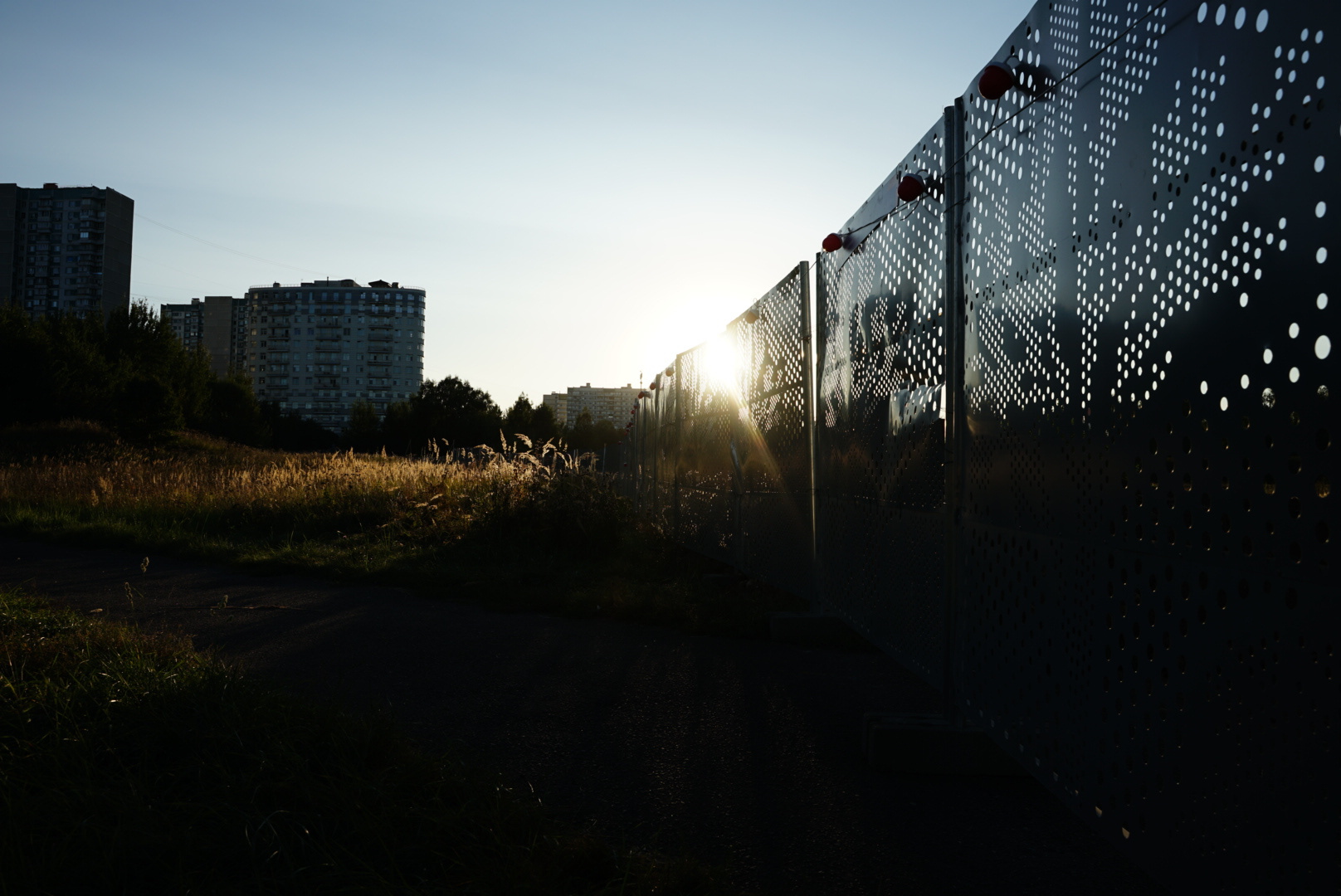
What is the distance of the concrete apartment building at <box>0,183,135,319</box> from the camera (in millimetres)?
91750

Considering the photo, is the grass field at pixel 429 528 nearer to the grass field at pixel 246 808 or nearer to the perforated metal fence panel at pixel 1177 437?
the grass field at pixel 246 808

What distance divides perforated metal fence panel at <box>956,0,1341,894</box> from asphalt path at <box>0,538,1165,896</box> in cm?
40

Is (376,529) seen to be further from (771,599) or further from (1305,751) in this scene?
(1305,751)

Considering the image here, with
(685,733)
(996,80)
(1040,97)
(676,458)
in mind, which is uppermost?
(996,80)

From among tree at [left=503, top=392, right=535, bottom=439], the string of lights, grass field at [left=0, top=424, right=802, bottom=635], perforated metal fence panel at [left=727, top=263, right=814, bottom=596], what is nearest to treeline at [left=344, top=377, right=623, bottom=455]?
tree at [left=503, top=392, right=535, bottom=439]

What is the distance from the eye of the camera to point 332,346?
140 metres

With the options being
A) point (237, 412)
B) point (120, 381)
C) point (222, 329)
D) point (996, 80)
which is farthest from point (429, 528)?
point (222, 329)

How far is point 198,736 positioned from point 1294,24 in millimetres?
3281

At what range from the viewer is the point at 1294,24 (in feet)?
Answer: 4.73

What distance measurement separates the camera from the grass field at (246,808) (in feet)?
6.94

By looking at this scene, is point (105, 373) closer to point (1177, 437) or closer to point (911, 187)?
point (911, 187)

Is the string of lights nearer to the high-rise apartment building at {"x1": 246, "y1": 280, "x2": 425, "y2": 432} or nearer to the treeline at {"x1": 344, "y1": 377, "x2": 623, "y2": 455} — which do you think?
the treeline at {"x1": 344, "y1": 377, "x2": 623, "y2": 455}

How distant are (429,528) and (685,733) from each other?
7.25m

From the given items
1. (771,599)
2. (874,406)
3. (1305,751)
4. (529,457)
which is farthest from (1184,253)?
(529,457)
